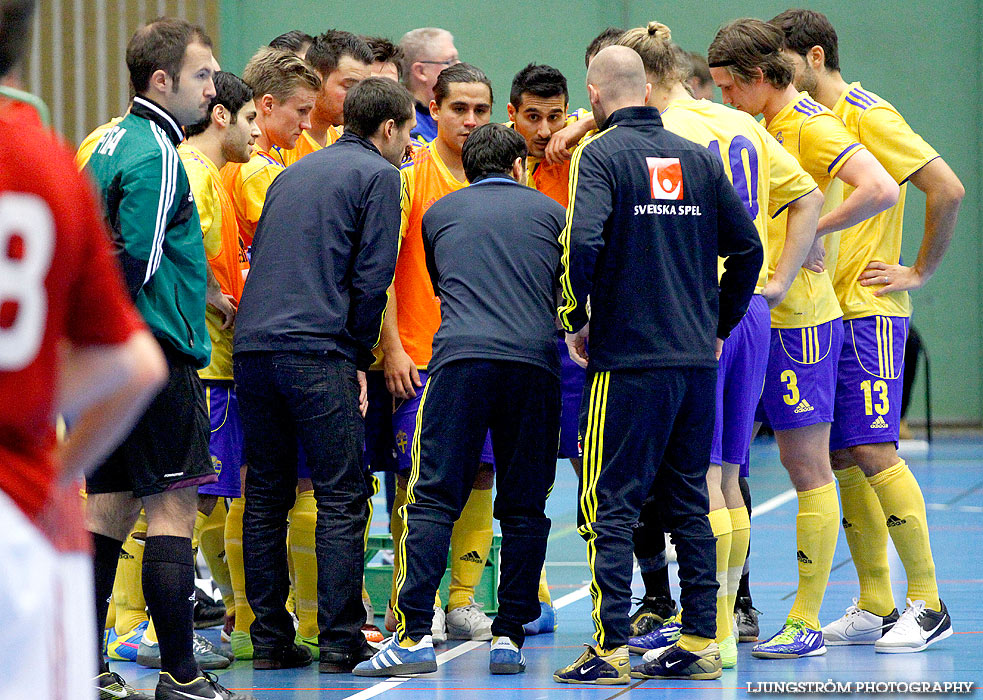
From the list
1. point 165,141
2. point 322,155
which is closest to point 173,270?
point 165,141

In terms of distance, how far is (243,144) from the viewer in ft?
17.1

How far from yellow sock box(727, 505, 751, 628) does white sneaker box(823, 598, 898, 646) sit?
57 cm

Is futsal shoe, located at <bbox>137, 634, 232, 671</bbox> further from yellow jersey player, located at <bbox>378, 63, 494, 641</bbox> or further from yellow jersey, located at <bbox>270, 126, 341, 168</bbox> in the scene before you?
yellow jersey, located at <bbox>270, 126, 341, 168</bbox>

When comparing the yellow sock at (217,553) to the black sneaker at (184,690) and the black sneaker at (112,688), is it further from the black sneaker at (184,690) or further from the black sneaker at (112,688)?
the black sneaker at (184,690)

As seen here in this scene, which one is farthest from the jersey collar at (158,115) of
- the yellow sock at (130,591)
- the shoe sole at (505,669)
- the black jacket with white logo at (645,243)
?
the shoe sole at (505,669)

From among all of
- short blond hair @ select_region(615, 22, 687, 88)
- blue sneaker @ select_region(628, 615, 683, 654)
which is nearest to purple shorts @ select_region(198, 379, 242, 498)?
blue sneaker @ select_region(628, 615, 683, 654)

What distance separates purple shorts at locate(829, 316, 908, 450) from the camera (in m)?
5.14

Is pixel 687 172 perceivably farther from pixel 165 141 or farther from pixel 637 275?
pixel 165 141

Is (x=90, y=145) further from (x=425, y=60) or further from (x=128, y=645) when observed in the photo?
(x=425, y=60)

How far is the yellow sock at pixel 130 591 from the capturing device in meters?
5.20

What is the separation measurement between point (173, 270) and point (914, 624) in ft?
10.1

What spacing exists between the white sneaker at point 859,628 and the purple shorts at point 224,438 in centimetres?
247

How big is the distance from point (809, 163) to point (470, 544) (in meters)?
2.10

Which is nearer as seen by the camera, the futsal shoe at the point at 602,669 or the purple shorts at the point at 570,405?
the futsal shoe at the point at 602,669
